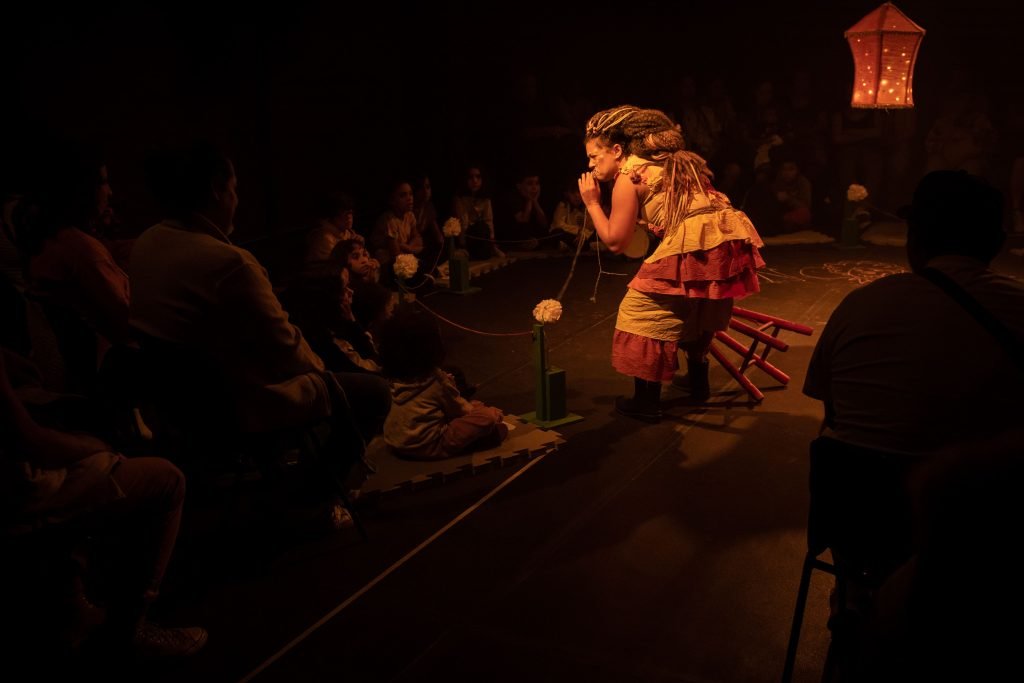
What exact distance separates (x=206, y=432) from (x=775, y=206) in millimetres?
8031

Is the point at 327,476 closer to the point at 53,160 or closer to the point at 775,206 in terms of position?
the point at 53,160

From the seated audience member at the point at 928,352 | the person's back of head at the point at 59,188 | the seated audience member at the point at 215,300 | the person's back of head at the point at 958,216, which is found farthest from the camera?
the person's back of head at the point at 59,188

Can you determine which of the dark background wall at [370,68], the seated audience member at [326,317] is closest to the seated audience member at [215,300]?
the seated audience member at [326,317]

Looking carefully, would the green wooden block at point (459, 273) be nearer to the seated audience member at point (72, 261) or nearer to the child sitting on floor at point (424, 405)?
the child sitting on floor at point (424, 405)

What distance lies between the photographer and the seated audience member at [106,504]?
7.72ft

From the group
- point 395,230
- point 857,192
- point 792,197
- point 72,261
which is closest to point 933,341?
point 72,261

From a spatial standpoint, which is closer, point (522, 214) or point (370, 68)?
point (370, 68)

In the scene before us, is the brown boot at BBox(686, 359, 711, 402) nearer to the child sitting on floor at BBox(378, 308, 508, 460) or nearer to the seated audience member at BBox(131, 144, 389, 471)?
the child sitting on floor at BBox(378, 308, 508, 460)

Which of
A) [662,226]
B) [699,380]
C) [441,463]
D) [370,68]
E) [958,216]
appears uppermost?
[370,68]

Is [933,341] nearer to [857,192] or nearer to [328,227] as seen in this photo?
[328,227]

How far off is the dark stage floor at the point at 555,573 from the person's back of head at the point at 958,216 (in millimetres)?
1199

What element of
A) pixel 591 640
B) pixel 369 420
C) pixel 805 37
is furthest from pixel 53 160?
pixel 805 37

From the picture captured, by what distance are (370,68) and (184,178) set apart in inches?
236

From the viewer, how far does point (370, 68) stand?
852 cm
